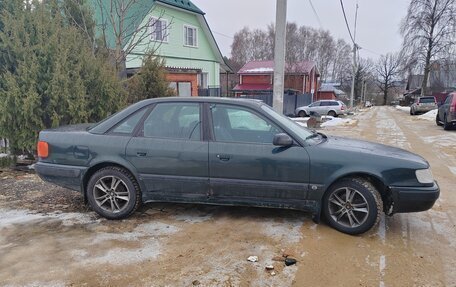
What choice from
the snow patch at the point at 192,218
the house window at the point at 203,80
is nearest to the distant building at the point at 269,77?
the house window at the point at 203,80

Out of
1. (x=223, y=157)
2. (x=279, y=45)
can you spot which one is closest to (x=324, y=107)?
(x=279, y=45)

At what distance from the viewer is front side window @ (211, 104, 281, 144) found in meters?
4.02

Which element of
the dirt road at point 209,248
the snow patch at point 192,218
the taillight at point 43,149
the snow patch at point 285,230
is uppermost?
the taillight at point 43,149

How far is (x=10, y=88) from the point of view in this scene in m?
5.97

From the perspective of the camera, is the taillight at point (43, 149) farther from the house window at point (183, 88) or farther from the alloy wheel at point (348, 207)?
the house window at point (183, 88)

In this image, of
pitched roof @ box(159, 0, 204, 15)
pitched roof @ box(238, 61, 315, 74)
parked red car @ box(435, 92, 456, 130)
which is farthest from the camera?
pitched roof @ box(238, 61, 315, 74)

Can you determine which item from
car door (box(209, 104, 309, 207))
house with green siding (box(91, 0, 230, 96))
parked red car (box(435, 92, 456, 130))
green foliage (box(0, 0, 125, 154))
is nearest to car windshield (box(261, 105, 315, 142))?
car door (box(209, 104, 309, 207))

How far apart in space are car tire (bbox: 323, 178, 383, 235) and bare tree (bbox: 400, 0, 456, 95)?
42.2m

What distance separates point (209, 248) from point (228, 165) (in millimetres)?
957

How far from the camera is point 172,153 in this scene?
161 inches

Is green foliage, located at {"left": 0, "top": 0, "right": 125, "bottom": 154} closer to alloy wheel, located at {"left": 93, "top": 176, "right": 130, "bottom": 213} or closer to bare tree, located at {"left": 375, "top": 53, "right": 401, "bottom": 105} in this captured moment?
alloy wheel, located at {"left": 93, "top": 176, "right": 130, "bottom": 213}

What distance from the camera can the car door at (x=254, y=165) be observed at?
3.86 m

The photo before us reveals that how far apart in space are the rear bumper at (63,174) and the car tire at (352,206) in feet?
9.98

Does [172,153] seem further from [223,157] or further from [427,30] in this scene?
[427,30]
